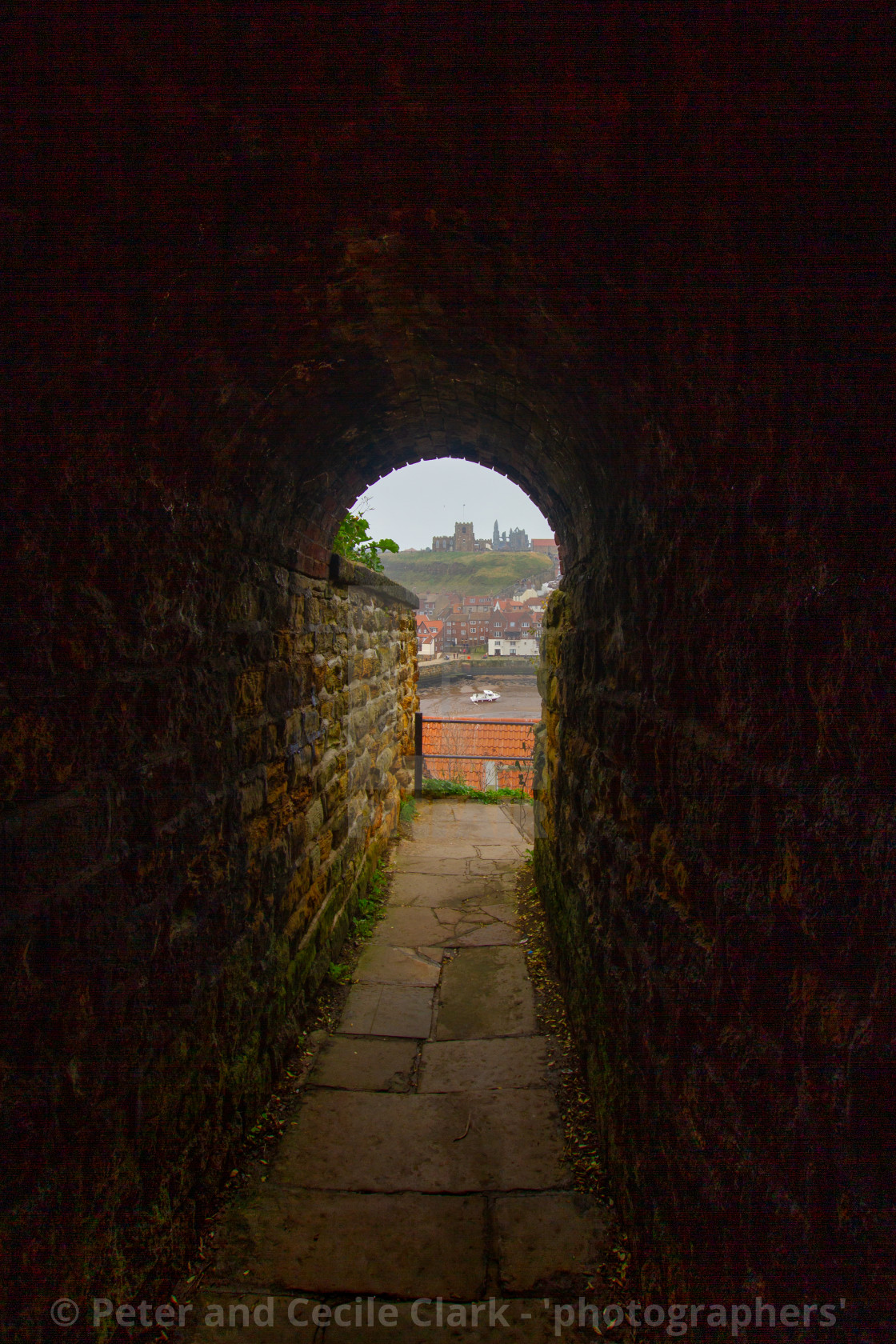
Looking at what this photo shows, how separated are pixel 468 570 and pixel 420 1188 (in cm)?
7269

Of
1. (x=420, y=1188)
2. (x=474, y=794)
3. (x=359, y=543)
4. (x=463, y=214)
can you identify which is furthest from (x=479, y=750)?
(x=463, y=214)

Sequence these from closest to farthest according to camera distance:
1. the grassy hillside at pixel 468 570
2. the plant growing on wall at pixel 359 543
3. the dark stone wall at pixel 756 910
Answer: the dark stone wall at pixel 756 910 → the plant growing on wall at pixel 359 543 → the grassy hillside at pixel 468 570

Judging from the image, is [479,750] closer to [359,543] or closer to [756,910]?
[359,543]

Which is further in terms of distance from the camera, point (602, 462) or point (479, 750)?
point (479, 750)

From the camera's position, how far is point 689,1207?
1.36 m

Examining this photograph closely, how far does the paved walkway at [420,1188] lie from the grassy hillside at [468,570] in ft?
188

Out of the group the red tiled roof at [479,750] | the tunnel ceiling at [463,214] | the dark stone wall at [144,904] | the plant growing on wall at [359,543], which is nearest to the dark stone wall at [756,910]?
the tunnel ceiling at [463,214]

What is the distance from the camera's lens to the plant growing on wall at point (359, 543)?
4.88m

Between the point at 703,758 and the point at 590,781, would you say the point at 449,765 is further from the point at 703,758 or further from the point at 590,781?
the point at 703,758

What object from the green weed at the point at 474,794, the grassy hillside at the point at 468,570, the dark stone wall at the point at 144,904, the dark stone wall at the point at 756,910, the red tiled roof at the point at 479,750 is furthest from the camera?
the grassy hillside at the point at 468,570

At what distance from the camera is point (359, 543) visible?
17.9 ft

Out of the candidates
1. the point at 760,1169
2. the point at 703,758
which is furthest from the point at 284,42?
the point at 760,1169

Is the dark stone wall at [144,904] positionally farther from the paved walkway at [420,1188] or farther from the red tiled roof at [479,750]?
the red tiled roof at [479,750]

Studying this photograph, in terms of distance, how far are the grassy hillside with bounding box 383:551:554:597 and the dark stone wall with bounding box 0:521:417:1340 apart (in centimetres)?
5754
